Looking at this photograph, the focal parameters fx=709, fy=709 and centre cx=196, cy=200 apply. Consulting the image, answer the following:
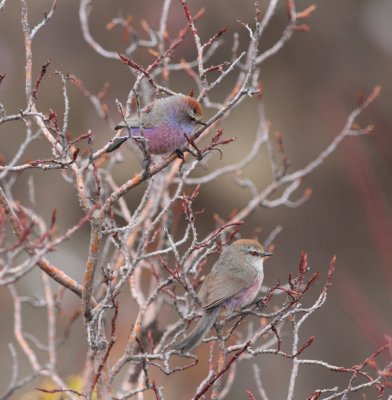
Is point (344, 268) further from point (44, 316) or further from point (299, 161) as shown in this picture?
point (44, 316)

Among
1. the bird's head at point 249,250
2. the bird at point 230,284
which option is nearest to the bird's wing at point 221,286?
the bird at point 230,284

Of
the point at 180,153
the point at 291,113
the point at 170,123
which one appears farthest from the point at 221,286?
the point at 291,113

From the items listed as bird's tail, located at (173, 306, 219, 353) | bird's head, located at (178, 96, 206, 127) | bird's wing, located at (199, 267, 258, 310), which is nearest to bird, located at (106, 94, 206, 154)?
bird's head, located at (178, 96, 206, 127)

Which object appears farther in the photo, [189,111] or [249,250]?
[249,250]

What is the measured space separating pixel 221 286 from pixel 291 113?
33.3 feet

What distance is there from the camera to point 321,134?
14922 millimetres

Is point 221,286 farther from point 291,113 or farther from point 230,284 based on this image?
point 291,113

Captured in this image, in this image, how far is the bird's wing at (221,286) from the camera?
5.14 m

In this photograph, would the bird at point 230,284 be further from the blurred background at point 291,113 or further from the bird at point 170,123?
the blurred background at point 291,113

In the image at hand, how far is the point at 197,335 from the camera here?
4738mm

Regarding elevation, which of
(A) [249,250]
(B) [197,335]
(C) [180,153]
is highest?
(C) [180,153]

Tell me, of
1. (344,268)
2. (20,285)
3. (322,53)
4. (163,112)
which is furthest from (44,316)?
(163,112)

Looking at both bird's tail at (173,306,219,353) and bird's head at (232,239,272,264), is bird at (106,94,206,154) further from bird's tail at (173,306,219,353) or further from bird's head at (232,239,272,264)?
bird's tail at (173,306,219,353)

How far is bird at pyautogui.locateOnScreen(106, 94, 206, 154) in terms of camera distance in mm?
4988
